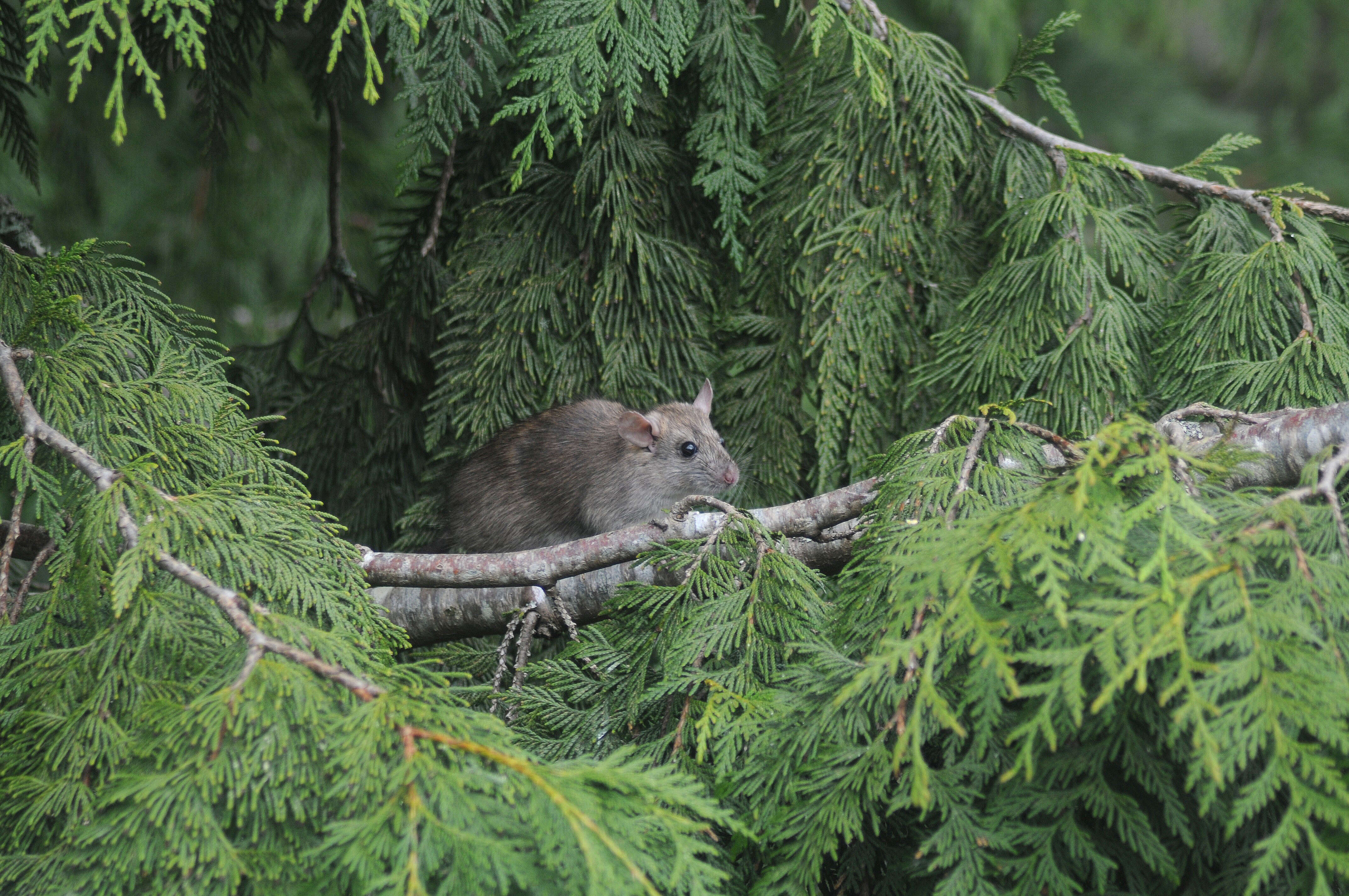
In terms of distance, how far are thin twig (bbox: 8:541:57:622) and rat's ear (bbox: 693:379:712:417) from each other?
6.78 ft

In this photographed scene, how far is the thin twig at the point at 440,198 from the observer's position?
10.1 ft

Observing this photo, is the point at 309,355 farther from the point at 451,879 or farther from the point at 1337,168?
the point at 1337,168

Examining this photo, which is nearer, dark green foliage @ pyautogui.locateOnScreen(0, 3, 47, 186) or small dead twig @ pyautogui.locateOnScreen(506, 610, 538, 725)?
small dead twig @ pyautogui.locateOnScreen(506, 610, 538, 725)

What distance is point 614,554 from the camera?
7.45 feet

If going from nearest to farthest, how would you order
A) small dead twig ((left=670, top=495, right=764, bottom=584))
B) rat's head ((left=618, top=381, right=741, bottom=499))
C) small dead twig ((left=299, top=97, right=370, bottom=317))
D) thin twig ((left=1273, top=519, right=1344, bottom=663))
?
thin twig ((left=1273, top=519, right=1344, bottom=663)) < small dead twig ((left=670, top=495, right=764, bottom=584)) < small dead twig ((left=299, top=97, right=370, bottom=317)) < rat's head ((left=618, top=381, right=741, bottom=499))

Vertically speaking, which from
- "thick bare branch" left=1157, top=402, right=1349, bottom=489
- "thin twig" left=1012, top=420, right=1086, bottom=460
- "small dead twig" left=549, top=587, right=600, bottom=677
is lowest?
"small dead twig" left=549, top=587, right=600, bottom=677


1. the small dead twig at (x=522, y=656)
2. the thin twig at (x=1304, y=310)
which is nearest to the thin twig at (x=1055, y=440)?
the thin twig at (x=1304, y=310)

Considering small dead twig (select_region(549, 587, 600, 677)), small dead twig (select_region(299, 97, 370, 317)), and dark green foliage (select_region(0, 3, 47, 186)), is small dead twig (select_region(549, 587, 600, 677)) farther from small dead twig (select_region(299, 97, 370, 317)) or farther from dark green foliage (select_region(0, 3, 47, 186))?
dark green foliage (select_region(0, 3, 47, 186))

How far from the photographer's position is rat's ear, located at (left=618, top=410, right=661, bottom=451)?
3.80 meters

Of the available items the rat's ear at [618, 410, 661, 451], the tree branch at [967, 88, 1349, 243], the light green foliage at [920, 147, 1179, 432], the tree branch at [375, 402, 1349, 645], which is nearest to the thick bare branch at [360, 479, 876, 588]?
the tree branch at [375, 402, 1349, 645]

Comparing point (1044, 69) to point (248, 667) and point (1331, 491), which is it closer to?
point (1331, 491)

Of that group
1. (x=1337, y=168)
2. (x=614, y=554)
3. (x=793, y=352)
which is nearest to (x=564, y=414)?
(x=793, y=352)

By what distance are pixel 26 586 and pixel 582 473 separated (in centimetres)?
245

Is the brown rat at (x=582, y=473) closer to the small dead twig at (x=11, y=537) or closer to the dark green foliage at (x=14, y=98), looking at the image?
the dark green foliage at (x=14, y=98)
